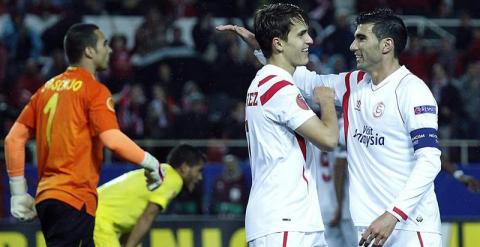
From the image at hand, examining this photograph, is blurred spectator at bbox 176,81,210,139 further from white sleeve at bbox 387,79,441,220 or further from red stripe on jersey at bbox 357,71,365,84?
white sleeve at bbox 387,79,441,220

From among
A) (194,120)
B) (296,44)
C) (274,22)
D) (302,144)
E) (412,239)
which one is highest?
(274,22)

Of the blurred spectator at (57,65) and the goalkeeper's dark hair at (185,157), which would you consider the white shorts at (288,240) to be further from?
the blurred spectator at (57,65)

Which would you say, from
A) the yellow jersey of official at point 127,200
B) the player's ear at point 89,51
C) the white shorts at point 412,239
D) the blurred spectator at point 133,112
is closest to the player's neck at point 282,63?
the white shorts at point 412,239

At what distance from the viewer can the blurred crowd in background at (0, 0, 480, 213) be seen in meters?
14.9

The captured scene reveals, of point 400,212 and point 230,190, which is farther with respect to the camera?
point 230,190

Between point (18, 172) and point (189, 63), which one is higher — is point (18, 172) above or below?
above

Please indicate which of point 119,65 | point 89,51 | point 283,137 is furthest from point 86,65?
point 119,65

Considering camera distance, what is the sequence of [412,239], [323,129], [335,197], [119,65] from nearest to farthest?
[323,129]
[412,239]
[335,197]
[119,65]

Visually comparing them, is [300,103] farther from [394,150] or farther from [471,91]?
[471,91]

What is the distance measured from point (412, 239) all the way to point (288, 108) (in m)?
1.08

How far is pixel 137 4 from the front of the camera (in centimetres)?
1783

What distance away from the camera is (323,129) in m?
5.92

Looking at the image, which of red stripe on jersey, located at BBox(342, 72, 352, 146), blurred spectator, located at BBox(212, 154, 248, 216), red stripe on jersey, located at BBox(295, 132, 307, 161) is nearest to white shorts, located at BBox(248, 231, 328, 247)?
red stripe on jersey, located at BBox(295, 132, 307, 161)

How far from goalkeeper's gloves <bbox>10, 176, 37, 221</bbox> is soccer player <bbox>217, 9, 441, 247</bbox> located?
6.97ft
